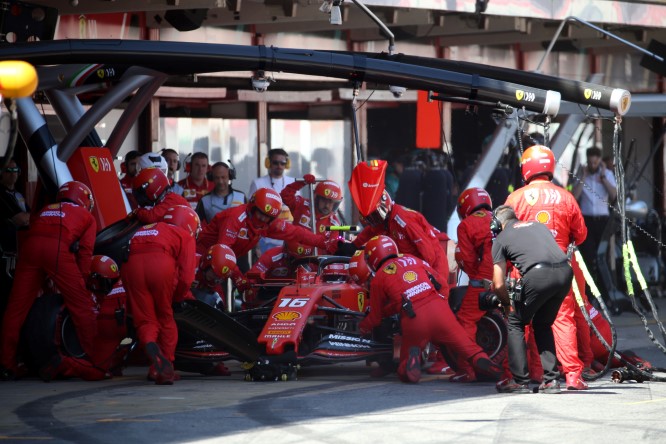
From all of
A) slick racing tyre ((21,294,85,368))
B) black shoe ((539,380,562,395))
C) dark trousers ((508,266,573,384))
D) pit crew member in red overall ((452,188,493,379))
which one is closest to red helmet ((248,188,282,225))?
pit crew member in red overall ((452,188,493,379))

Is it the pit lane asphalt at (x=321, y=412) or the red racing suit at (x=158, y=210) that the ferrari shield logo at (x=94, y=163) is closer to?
the red racing suit at (x=158, y=210)

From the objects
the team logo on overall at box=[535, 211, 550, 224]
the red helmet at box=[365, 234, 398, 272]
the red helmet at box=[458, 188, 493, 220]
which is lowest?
the red helmet at box=[365, 234, 398, 272]

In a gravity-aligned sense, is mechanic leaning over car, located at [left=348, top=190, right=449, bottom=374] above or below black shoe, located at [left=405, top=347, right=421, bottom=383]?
above

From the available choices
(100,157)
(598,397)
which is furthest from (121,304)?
(598,397)

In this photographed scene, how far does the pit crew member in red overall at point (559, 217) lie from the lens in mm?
10477

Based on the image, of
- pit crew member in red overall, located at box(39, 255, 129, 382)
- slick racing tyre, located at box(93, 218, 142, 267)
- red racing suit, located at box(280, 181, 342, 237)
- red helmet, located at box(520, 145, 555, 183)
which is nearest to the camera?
red helmet, located at box(520, 145, 555, 183)

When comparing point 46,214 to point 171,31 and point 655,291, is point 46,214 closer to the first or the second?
point 171,31

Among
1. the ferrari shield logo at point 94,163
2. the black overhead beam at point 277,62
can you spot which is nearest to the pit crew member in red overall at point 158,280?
the black overhead beam at point 277,62

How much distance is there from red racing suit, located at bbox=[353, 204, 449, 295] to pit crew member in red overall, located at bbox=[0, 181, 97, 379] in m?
2.82

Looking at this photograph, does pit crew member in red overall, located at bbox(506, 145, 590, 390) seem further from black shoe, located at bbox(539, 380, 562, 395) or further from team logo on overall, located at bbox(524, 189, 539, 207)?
black shoe, located at bbox(539, 380, 562, 395)

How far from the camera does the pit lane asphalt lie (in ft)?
26.9

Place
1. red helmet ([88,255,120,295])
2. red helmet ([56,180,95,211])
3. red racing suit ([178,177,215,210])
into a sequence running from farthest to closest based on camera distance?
red racing suit ([178,177,215,210])
red helmet ([56,180,95,211])
red helmet ([88,255,120,295])

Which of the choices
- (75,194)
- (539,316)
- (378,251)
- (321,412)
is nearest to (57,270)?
(75,194)

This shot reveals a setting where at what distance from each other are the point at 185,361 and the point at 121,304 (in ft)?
2.50
